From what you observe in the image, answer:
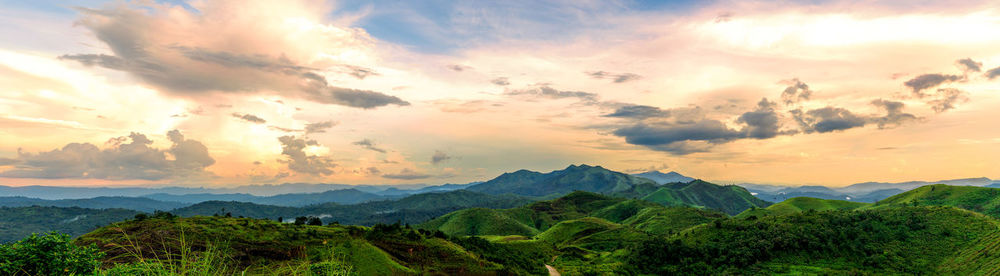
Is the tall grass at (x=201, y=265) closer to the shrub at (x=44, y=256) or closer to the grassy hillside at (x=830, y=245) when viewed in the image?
the shrub at (x=44, y=256)

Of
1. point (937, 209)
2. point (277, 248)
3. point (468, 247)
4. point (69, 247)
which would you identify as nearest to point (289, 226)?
point (277, 248)

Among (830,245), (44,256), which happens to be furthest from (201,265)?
(830,245)

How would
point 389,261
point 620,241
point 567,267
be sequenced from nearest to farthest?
point 389,261 → point 567,267 → point 620,241

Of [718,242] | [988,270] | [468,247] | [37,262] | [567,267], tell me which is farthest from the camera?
[718,242]

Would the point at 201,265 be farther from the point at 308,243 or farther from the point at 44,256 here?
the point at 308,243

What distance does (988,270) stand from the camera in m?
85.4

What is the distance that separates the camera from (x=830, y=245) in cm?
10838

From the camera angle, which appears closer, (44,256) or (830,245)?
(44,256)

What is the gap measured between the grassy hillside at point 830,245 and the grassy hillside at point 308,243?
56048mm

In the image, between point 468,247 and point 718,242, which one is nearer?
point 468,247

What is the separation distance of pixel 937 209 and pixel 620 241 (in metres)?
97.9

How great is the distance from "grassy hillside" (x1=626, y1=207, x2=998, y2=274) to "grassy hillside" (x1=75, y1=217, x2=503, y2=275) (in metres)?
56.0

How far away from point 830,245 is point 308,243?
12362cm

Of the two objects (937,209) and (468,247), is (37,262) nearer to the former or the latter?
(468,247)
